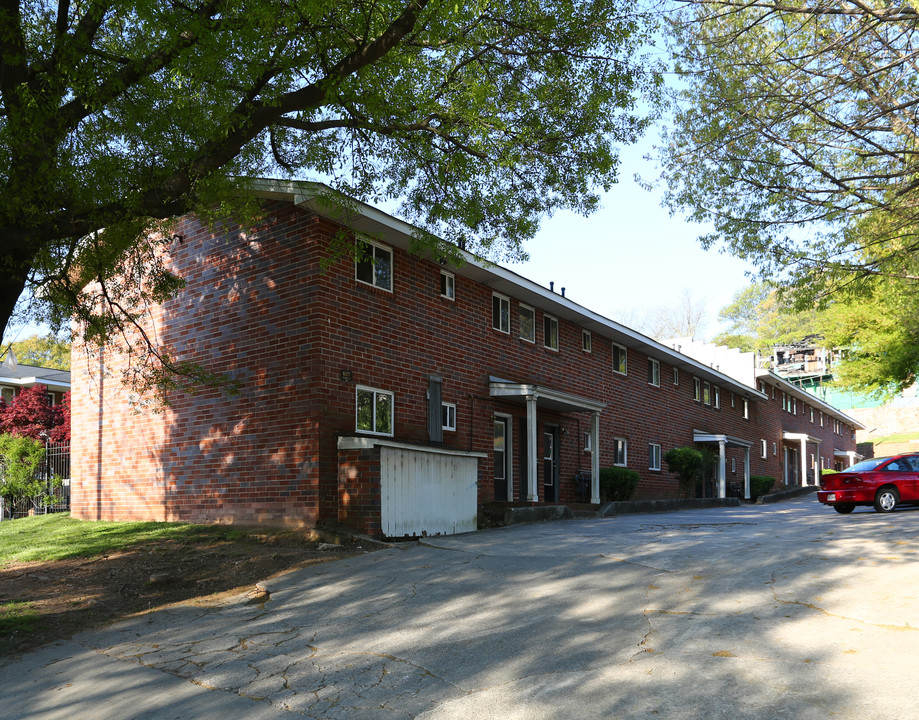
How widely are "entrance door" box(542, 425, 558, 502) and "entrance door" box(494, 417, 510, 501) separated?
1.91m

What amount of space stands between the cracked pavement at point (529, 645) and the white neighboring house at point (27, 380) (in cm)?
2293

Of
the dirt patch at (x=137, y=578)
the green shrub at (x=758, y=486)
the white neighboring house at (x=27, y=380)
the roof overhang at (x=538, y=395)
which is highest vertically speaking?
the white neighboring house at (x=27, y=380)

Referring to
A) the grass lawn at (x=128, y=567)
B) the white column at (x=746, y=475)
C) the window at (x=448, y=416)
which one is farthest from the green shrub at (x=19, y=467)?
the white column at (x=746, y=475)

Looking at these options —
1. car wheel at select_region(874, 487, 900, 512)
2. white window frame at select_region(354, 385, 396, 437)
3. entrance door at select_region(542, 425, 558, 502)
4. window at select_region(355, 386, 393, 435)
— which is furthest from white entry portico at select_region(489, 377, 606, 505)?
car wheel at select_region(874, 487, 900, 512)

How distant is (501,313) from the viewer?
20281mm

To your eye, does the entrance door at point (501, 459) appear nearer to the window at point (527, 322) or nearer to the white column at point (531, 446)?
the white column at point (531, 446)

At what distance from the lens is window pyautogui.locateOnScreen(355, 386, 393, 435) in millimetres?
15383

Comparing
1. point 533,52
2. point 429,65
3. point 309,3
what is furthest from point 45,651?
point 533,52

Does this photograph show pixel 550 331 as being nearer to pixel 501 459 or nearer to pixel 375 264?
pixel 501 459

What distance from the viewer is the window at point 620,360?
1022 inches

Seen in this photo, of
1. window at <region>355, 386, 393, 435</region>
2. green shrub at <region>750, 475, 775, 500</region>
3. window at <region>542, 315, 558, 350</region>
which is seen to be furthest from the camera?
green shrub at <region>750, 475, 775, 500</region>

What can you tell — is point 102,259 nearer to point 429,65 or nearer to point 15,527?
point 429,65

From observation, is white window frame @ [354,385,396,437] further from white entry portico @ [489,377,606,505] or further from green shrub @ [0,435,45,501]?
green shrub @ [0,435,45,501]

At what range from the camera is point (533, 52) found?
1135 centimetres
